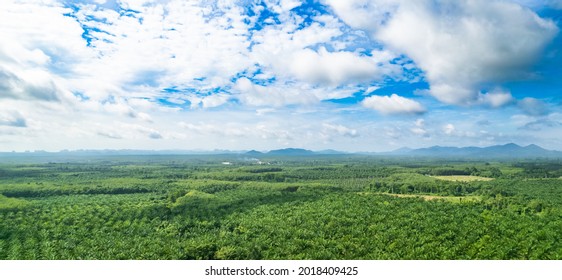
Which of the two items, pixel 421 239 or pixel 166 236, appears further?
pixel 166 236

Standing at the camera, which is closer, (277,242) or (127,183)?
(277,242)

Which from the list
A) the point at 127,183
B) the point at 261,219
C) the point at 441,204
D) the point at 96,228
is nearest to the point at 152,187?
the point at 127,183

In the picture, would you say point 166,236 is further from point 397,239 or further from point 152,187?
point 152,187

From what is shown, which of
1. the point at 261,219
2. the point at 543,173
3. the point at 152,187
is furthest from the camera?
the point at 543,173

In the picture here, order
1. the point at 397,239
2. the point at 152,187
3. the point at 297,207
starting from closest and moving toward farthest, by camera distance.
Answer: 1. the point at 397,239
2. the point at 297,207
3. the point at 152,187

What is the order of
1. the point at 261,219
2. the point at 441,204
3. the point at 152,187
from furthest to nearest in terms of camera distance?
1. the point at 152,187
2. the point at 441,204
3. the point at 261,219

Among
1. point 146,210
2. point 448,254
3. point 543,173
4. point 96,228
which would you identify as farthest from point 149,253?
point 543,173

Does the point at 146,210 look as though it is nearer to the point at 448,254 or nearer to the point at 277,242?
the point at 277,242

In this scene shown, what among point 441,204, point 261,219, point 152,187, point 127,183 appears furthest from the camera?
point 127,183
